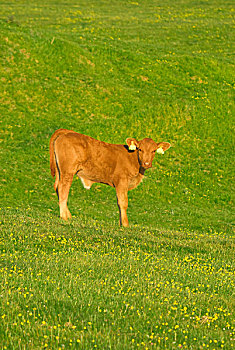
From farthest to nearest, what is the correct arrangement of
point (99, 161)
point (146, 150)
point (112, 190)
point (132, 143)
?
point (112, 190), point (99, 161), point (132, 143), point (146, 150)

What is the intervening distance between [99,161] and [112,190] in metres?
10.4

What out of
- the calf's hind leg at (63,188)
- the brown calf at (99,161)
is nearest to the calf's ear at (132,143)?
the brown calf at (99,161)

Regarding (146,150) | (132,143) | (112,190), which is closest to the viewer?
(146,150)

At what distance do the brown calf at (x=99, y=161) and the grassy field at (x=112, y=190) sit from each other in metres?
1.25

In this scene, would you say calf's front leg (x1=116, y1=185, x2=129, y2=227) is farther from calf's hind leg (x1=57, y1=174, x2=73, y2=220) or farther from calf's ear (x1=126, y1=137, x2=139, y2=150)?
calf's hind leg (x1=57, y1=174, x2=73, y2=220)

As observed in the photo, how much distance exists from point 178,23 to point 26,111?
28.3m

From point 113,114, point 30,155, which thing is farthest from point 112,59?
point 30,155

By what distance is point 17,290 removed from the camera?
8.16m

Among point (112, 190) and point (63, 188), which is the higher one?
point (63, 188)

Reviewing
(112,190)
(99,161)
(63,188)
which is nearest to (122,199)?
(99,161)

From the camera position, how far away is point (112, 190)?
26.0 meters

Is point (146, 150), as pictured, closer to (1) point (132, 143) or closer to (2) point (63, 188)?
(1) point (132, 143)

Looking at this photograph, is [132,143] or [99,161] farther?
[99,161]

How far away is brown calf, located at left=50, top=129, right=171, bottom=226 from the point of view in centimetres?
1534
